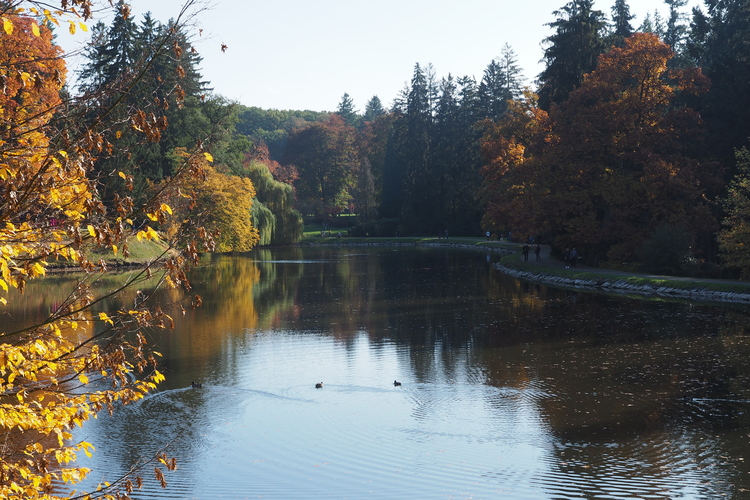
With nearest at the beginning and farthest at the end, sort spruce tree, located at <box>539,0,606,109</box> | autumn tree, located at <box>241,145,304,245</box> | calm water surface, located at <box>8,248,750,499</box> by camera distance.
A: calm water surface, located at <box>8,248,750,499</box>, spruce tree, located at <box>539,0,606,109</box>, autumn tree, located at <box>241,145,304,245</box>

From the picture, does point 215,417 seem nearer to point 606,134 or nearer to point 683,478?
point 683,478

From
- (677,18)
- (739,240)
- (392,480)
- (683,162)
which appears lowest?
(392,480)

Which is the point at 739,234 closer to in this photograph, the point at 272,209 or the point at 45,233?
the point at 45,233

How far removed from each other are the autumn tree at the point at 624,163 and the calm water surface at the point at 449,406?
9707mm

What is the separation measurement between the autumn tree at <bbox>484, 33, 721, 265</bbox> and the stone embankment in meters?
2.78

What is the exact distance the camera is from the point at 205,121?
194ft

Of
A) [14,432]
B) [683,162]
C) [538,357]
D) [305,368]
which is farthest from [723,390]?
[683,162]

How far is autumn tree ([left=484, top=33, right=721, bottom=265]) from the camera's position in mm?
35938

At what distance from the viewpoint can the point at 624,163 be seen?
39000 millimetres

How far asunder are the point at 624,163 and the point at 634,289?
31.7 ft

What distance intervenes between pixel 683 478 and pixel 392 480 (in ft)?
13.5

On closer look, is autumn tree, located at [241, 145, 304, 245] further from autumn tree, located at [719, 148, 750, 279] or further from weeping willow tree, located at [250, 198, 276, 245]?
autumn tree, located at [719, 148, 750, 279]

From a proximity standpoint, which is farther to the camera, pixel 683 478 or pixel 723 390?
pixel 723 390

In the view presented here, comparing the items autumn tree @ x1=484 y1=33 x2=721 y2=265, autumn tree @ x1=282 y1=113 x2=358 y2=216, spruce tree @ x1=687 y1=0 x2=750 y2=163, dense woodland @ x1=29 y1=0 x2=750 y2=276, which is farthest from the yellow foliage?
autumn tree @ x1=282 y1=113 x2=358 y2=216
